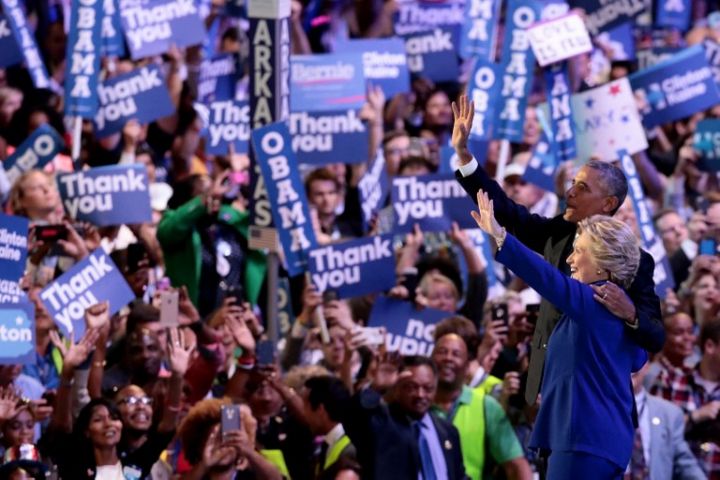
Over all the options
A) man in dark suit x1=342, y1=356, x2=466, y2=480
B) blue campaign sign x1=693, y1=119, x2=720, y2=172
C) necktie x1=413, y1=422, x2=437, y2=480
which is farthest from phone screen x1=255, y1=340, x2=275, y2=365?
blue campaign sign x1=693, y1=119, x2=720, y2=172

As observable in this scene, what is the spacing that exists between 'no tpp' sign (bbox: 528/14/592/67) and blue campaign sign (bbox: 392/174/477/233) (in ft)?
4.26

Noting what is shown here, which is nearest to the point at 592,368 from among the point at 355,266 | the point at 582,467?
the point at 582,467

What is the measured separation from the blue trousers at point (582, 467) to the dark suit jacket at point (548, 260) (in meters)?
0.47

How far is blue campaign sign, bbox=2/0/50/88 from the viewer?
44.7ft

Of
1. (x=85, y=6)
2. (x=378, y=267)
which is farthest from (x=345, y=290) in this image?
(x=85, y=6)

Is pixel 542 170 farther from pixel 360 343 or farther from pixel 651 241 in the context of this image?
pixel 360 343

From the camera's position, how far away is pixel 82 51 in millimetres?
12930

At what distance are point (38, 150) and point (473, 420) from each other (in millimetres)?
3394

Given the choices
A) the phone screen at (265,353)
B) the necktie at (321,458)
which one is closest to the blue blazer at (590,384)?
the necktie at (321,458)

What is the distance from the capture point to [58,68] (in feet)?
49.1

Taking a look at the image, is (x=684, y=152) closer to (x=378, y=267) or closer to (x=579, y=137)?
(x=579, y=137)

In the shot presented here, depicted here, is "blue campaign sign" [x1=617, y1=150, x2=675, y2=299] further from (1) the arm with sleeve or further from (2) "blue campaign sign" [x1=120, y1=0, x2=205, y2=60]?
(1) the arm with sleeve

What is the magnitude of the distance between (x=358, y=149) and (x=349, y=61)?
864 millimetres

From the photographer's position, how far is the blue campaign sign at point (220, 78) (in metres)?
15.1
